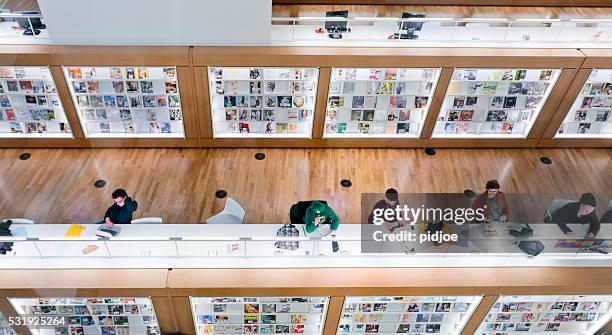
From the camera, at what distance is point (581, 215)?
15.3 feet

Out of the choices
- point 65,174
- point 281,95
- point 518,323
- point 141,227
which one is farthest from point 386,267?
point 65,174

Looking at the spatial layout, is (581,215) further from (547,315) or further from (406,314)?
(406,314)

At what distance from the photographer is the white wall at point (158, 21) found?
5.49 m

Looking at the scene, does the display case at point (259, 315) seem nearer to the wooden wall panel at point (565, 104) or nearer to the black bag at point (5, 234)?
the black bag at point (5, 234)

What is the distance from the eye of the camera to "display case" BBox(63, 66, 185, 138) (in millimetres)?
6020

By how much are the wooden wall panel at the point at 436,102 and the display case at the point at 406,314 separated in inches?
100

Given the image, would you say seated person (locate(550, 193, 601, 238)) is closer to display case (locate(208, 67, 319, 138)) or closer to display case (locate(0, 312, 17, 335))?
display case (locate(208, 67, 319, 138))

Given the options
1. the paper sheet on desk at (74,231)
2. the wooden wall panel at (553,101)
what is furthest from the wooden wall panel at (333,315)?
the wooden wall panel at (553,101)

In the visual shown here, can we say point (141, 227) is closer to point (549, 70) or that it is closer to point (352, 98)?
→ point (352, 98)

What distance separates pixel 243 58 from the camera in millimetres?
5828

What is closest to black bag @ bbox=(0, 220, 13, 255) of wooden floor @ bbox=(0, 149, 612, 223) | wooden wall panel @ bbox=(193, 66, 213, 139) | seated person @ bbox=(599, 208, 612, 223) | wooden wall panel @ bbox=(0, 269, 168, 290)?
wooden wall panel @ bbox=(0, 269, 168, 290)

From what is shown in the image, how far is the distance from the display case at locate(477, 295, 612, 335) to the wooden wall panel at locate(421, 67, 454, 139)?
2586 mm

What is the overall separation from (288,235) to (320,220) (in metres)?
0.34

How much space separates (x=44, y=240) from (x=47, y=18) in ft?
9.16
